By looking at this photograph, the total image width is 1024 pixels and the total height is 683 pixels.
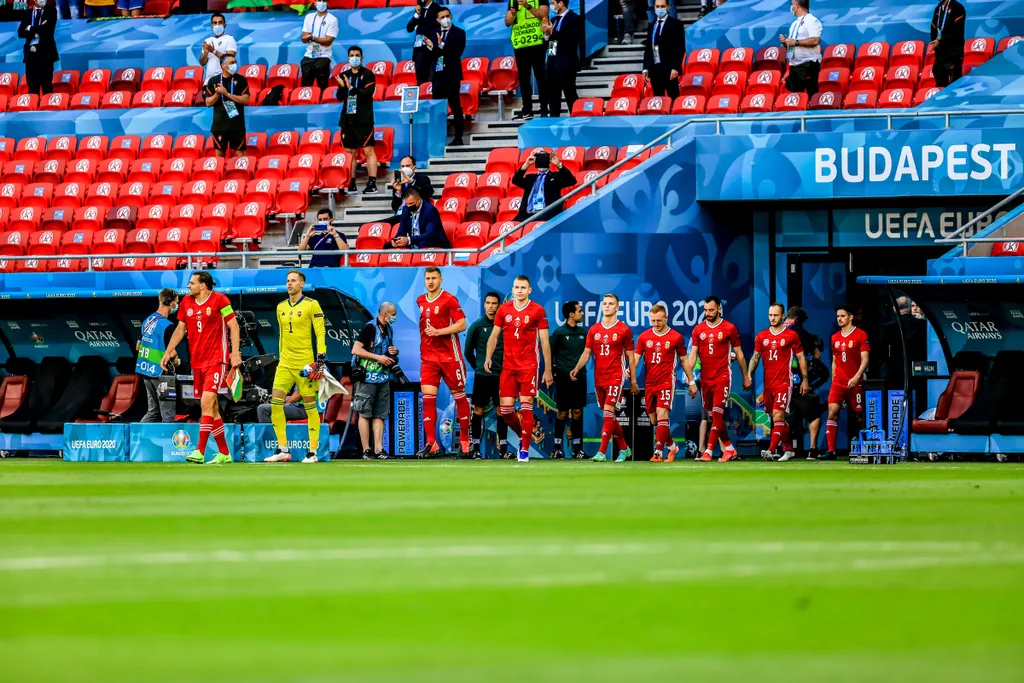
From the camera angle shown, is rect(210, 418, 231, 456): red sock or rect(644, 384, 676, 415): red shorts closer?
rect(210, 418, 231, 456): red sock

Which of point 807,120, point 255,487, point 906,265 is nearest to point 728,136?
point 807,120

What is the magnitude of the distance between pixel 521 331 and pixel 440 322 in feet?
3.86

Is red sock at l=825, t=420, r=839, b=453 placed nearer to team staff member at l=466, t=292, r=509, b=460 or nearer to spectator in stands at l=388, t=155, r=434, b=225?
team staff member at l=466, t=292, r=509, b=460

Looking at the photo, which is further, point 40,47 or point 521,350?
point 40,47

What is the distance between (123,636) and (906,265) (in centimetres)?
2000

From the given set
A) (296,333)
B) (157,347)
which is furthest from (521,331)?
(157,347)

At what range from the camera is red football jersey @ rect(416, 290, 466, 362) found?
2131 centimetres

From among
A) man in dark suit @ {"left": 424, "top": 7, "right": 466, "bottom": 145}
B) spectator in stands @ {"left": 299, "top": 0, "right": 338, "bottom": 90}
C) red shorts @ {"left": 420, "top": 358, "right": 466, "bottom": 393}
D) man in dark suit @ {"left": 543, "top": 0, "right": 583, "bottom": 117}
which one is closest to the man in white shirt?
spectator in stands @ {"left": 299, "top": 0, "right": 338, "bottom": 90}

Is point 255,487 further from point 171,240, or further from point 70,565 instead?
point 171,240

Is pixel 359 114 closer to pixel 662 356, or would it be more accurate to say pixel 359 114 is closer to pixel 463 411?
pixel 463 411

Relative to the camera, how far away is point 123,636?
579cm

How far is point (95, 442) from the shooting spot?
69.5 feet

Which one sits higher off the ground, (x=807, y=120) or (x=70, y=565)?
(x=807, y=120)

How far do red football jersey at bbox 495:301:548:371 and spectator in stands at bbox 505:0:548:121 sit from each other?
272 inches
